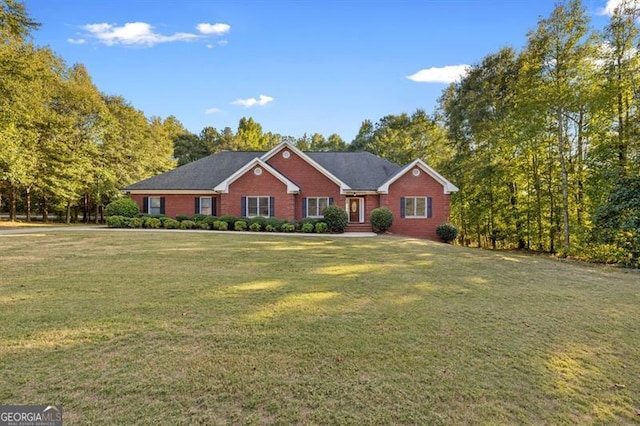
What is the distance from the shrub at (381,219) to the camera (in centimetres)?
2062

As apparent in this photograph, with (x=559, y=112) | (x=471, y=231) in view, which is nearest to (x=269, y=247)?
(x=559, y=112)

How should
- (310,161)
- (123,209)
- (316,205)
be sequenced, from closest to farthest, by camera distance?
(123,209) → (316,205) → (310,161)

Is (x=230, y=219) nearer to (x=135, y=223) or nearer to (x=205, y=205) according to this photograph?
(x=205, y=205)

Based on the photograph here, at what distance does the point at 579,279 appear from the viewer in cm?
970

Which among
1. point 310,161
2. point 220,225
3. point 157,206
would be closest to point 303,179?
point 310,161

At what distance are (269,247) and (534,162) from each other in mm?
18879

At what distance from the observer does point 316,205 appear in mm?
23250

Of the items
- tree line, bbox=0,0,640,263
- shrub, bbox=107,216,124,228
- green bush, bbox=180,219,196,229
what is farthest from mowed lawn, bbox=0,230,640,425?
shrub, bbox=107,216,124,228

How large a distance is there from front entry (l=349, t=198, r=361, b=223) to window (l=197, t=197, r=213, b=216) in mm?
9958

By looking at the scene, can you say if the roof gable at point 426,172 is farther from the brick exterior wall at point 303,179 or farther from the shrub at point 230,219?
the shrub at point 230,219

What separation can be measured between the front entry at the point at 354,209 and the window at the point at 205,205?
9958 mm

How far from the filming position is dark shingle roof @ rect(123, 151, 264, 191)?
23609mm

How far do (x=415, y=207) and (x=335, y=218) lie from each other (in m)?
5.87

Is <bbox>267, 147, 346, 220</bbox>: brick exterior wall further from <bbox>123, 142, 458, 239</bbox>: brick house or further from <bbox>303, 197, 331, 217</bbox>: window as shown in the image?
<bbox>303, 197, 331, 217</bbox>: window
